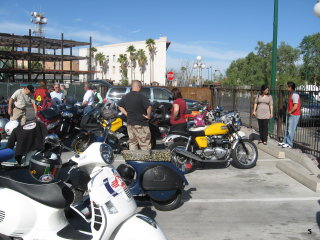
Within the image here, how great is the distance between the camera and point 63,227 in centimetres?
326

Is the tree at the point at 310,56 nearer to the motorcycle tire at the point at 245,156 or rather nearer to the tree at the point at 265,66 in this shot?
the tree at the point at 265,66

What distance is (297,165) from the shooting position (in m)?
7.92

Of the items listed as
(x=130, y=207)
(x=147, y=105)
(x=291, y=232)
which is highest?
(x=147, y=105)

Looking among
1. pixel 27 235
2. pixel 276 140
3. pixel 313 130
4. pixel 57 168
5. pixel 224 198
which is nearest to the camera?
pixel 27 235

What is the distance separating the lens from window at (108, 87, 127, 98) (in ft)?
51.1

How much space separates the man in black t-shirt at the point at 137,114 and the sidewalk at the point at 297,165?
3053 mm

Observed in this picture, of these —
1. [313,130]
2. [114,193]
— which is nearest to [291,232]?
[114,193]

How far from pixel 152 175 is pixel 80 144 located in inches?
169

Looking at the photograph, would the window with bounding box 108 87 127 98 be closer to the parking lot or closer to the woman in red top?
the woman in red top

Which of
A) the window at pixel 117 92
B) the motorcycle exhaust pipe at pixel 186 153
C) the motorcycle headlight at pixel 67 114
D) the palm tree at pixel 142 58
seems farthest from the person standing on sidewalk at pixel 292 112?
the palm tree at pixel 142 58

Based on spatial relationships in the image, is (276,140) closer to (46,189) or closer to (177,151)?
(177,151)

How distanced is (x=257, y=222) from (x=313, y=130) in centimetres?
561

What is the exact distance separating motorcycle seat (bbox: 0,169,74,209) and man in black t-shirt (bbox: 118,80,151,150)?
13.6 feet

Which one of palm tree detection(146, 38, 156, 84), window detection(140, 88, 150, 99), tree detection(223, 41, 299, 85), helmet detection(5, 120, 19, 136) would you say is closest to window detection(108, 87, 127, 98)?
window detection(140, 88, 150, 99)
